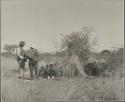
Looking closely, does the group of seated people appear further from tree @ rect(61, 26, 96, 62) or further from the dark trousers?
tree @ rect(61, 26, 96, 62)

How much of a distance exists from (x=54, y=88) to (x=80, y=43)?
1.33ft

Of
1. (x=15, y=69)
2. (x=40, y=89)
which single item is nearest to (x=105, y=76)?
(x=40, y=89)

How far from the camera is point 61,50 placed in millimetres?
1860

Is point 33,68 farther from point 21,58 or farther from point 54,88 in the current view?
point 54,88

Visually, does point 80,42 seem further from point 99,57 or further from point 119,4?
point 119,4

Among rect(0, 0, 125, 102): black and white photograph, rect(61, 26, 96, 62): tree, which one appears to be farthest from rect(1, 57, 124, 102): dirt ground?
rect(61, 26, 96, 62): tree

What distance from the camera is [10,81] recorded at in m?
1.87

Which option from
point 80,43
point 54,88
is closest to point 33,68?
point 54,88

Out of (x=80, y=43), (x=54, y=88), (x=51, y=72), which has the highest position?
(x=80, y=43)

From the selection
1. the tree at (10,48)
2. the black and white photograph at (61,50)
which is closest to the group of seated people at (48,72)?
the black and white photograph at (61,50)

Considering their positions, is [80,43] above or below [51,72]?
above

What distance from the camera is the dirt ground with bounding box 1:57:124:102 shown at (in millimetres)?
1798

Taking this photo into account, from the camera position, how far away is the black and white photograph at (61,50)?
182 centimetres

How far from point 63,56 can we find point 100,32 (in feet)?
1.13
